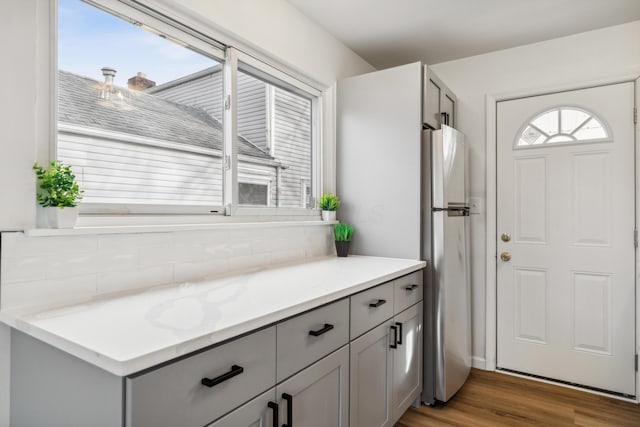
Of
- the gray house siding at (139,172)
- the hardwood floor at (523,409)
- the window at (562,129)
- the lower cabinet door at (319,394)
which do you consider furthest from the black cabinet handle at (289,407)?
the window at (562,129)

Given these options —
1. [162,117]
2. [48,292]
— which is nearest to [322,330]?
[48,292]

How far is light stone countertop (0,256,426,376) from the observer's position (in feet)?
2.84

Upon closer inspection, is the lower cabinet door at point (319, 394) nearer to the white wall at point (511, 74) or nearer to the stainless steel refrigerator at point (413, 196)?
the stainless steel refrigerator at point (413, 196)

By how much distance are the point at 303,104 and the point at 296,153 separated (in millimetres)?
364

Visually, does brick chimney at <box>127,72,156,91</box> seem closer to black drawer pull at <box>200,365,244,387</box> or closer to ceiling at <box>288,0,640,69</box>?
ceiling at <box>288,0,640,69</box>

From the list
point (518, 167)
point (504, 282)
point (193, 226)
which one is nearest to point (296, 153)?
point (193, 226)

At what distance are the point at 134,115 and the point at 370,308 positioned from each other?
1.34 m

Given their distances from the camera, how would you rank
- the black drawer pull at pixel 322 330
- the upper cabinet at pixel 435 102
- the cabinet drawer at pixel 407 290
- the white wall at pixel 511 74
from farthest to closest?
the white wall at pixel 511 74 < the upper cabinet at pixel 435 102 < the cabinet drawer at pixel 407 290 < the black drawer pull at pixel 322 330

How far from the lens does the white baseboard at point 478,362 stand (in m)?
2.92

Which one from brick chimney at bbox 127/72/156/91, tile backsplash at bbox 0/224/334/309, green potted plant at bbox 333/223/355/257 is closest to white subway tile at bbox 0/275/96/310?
tile backsplash at bbox 0/224/334/309

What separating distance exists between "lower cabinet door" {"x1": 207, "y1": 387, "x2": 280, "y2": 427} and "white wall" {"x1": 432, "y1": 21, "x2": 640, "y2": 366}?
2.25m

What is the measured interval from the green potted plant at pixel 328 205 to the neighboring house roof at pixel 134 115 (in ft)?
2.38

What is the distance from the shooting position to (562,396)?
248 centimetres

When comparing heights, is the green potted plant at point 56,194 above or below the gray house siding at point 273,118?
below
